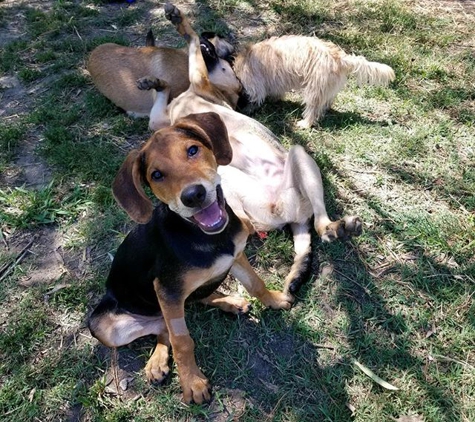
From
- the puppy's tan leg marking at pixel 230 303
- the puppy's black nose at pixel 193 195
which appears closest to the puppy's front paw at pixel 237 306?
the puppy's tan leg marking at pixel 230 303

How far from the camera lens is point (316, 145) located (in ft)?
16.2

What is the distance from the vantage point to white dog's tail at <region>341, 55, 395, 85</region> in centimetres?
488

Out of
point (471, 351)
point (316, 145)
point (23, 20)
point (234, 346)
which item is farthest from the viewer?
point (23, 20)

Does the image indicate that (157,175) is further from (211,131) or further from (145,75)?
(145,75)

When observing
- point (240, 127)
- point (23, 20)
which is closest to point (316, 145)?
point (240, 127)

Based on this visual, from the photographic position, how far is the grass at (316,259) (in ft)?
10.4

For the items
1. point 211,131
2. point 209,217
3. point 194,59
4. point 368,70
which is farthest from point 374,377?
point 194,59

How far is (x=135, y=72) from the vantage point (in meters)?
5.62

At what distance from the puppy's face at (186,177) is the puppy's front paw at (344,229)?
1.02 meters

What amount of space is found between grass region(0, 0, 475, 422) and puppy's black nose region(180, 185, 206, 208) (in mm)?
1335

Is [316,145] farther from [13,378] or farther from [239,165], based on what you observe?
[13,378]

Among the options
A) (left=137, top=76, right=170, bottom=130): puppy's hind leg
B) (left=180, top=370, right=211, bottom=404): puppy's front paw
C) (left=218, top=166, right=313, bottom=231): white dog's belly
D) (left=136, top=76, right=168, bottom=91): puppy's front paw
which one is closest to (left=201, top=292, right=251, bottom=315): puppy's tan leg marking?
(left=180, top=370, right=211, bottom=404): puppy's front paw

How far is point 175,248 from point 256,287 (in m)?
0.81

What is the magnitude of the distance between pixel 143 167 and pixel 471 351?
255 centimetres
